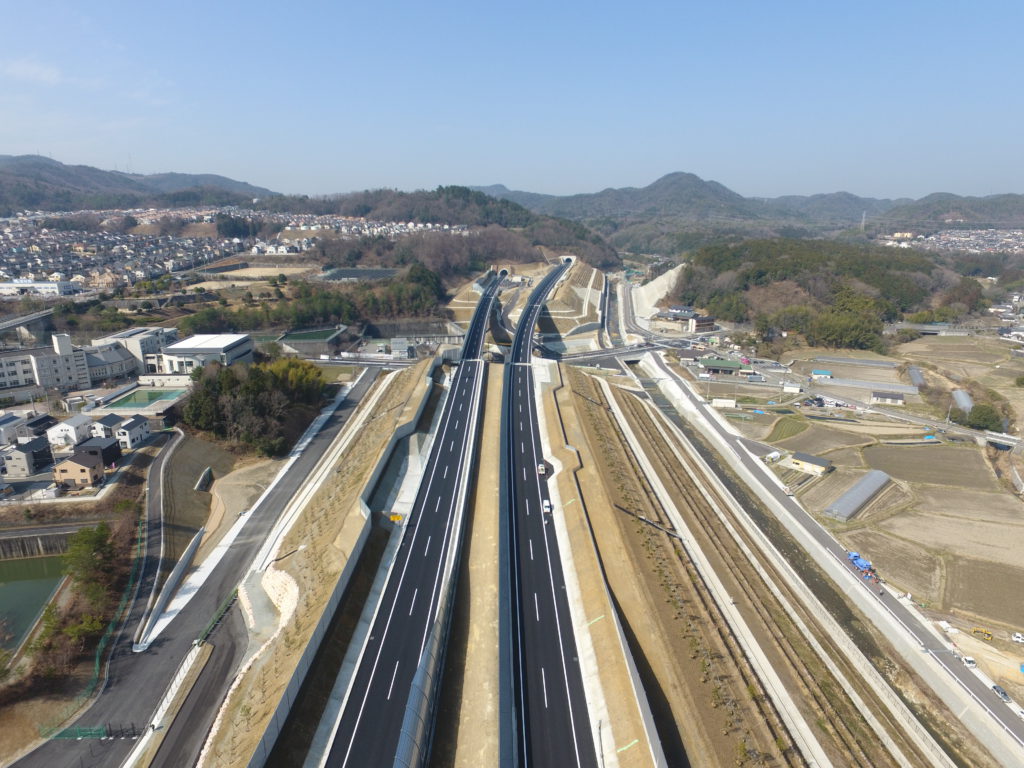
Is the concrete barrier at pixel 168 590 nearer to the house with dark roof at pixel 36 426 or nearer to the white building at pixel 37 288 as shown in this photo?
the house with dark roof at pixel 36 426

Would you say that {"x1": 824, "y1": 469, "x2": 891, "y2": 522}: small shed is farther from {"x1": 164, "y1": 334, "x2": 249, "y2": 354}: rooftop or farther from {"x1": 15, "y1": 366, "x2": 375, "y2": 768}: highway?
{"x1": 164, "y1": 334, "x2": 249, "y2": 354}: rooftop

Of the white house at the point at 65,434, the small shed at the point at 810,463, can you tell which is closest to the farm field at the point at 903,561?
the small shed at the point at 810,463

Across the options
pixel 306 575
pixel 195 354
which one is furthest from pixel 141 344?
pixel 306 575

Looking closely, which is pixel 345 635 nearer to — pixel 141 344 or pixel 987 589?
pixel 987 589

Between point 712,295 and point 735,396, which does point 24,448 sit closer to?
point 735,396

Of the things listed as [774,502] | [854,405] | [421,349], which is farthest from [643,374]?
[774,502]
